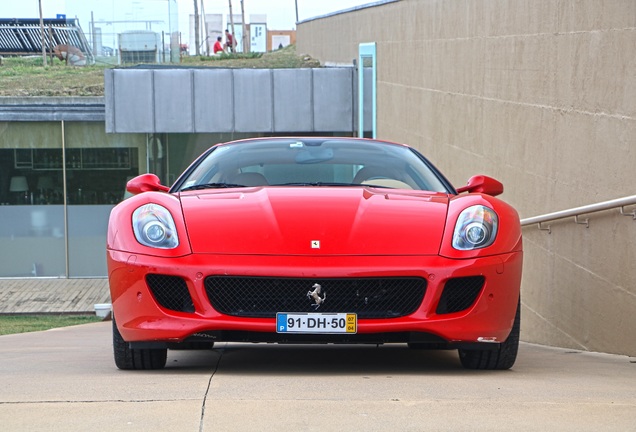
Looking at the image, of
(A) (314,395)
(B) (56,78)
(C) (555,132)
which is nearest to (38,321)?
(C) (555,132)

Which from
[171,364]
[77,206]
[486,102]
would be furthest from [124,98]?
[171,364]

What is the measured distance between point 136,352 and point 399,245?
1.35 metres

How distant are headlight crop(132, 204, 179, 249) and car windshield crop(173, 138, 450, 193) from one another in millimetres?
745

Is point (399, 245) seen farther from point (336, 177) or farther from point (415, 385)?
point (336, 177)

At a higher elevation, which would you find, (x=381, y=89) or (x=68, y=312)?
(x=381, y=89)

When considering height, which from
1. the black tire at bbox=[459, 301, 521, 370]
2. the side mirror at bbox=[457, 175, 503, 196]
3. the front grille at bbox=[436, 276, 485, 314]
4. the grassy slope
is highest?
the grassy slope

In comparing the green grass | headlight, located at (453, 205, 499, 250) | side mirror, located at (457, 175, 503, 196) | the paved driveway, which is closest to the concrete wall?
side mirror, located at (457, 175, 503, 196)

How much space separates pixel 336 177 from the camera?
618 cm

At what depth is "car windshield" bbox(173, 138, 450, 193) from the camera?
6121 mm

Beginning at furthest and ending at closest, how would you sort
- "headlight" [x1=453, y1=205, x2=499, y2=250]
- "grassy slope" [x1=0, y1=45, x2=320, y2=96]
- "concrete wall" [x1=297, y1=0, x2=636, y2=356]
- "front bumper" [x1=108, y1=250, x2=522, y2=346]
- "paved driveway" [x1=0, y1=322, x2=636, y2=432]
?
"grassy slope" [x1=0, y1=45, x2=320, y2=96], "concrete wall" [x1=297, y1=0, x2=636, y2=356], "headlight" [x1=453, y1=205, x2=499, y2=250], "front bumper" [x1=108, y1=250, x2=522, y2=346], "paved driveway" [x1=0, y1=322, x2=636, y2=432]

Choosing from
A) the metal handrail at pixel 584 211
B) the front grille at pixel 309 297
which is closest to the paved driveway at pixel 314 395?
the front grille at pixel 309 297

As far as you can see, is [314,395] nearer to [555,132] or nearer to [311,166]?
[311,166]

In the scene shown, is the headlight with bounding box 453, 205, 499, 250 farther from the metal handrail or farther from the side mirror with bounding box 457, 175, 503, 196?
the metal handrail

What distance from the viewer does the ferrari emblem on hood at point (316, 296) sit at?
4.89 metres
